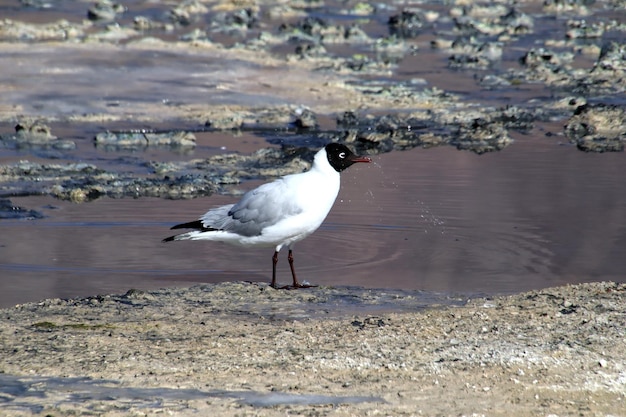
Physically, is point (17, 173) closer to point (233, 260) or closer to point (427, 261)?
point (233, 260)

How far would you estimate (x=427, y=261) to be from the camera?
29.1 ft

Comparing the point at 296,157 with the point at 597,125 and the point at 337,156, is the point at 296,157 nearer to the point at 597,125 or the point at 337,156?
the point at 337,156

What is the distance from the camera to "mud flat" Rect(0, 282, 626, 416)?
5473 millimetres

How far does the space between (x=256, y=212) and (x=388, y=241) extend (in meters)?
1.59

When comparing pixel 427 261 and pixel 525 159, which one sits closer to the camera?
pixel 427 261

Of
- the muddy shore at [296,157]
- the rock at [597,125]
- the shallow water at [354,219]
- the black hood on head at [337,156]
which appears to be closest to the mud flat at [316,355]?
the muddy shore at [296,157]

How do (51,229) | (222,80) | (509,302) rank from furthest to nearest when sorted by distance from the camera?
(222,80) < (51,229) < (509,302)

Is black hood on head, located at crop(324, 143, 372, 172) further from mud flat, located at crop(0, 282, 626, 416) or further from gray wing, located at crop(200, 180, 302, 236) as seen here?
mud flat, located at crop(0, 282, 626, 416)

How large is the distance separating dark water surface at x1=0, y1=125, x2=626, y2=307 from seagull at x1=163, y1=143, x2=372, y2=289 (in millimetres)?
325

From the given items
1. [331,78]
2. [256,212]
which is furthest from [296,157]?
[331,78]

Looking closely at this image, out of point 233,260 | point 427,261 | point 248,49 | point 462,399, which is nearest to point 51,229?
point 233,260

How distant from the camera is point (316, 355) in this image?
6180 mm

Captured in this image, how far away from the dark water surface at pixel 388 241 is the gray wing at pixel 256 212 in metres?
0.39

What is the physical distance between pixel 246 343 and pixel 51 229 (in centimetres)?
399
